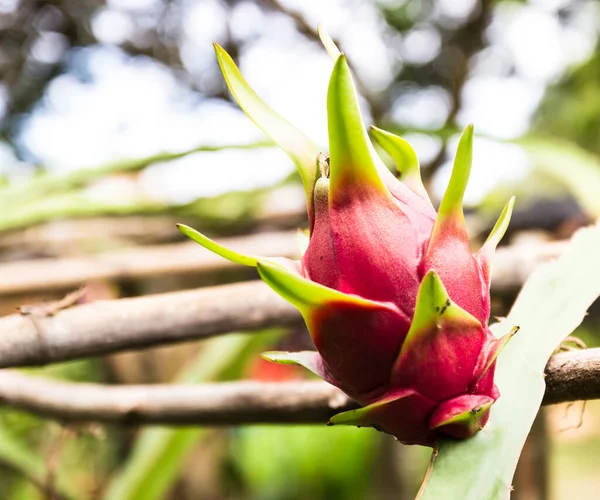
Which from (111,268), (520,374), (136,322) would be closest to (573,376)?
(520,374)

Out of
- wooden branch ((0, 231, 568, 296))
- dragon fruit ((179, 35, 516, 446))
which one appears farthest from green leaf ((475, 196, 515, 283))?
wooden branch ((0, 231, 568, 296))

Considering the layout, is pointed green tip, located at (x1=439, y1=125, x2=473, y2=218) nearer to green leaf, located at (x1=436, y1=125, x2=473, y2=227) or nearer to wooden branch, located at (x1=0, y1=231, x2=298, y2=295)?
green leaf, located at (x1=436, y1=125, x2=473, y2=227)

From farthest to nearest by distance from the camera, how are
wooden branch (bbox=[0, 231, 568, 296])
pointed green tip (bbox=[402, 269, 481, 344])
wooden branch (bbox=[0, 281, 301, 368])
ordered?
wooden branch (bbox=[0, 231, 568, 296]) → wooden branch (bbox=[0, 281, 301, 368]) → pointed green tip (bbox=[402, 269, 481, 344])

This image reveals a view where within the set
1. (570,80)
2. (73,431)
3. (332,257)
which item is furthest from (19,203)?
(570,80)

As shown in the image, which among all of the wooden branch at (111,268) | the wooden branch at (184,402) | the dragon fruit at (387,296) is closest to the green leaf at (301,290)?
the dragon fruit at (387,296)

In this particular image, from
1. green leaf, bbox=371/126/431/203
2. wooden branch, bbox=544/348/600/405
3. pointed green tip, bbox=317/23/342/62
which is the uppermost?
pointed green tip, bbox=317/23/342/62

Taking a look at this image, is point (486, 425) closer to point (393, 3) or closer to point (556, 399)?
point (556, 399)

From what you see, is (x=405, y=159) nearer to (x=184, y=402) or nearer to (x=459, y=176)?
(x=459, y=176)

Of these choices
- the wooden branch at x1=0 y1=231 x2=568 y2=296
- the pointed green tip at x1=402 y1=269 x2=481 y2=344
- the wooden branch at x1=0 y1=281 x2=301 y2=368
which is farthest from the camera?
the wooden branch at x1=0 y1=231 x2=568 y2=296
